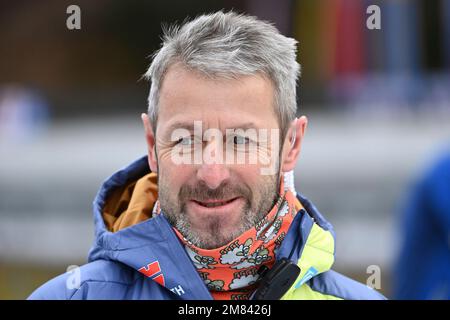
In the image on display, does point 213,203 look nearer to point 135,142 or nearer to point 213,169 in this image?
point 213,169

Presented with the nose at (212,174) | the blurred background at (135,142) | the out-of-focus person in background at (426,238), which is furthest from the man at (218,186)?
the blurred background at (135,142)

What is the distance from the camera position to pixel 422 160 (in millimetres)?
7070

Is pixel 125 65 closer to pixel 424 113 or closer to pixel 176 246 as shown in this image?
pixel 176 246

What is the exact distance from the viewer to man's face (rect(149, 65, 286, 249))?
4.26 ft

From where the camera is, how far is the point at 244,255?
1385mm

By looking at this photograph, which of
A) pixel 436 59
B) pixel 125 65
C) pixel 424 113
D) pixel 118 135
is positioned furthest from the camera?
pixel 436 59

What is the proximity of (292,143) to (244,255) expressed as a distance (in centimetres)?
19

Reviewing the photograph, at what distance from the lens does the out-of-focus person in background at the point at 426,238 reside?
353cm

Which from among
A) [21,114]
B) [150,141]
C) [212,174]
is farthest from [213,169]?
[21,114]

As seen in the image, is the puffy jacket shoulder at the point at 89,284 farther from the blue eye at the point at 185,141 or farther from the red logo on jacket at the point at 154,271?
the blue eye at the point at 185,141

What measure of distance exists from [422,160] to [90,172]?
2620 millimetres

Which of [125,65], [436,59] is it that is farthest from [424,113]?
[125,65]

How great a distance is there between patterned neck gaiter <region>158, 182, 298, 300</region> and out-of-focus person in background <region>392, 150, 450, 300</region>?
2115 millimetres
